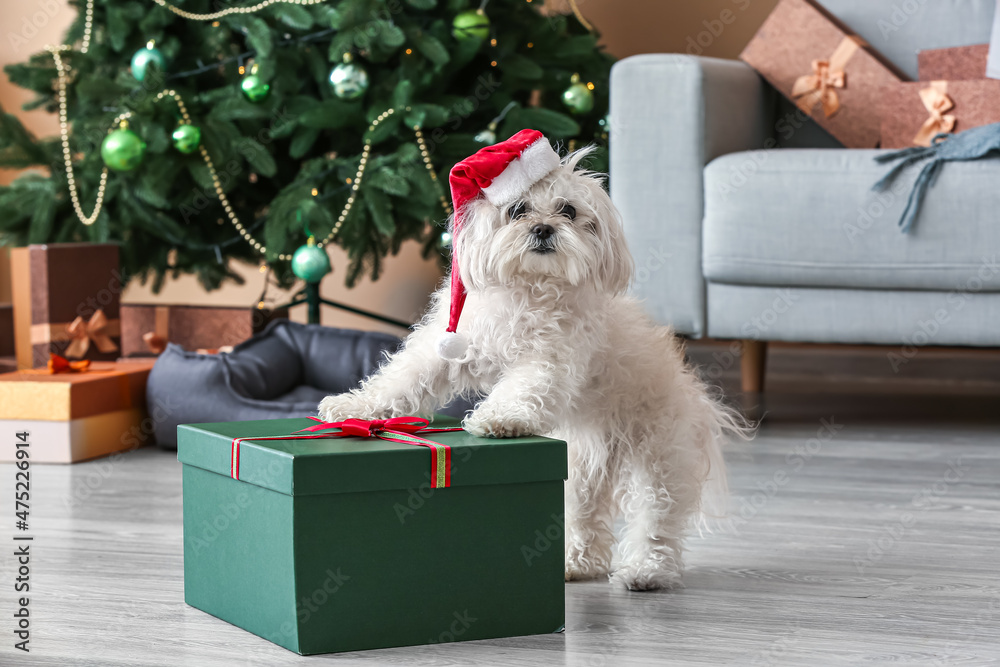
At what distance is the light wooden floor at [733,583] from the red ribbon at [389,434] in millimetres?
177

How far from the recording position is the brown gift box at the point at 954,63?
8.52 feet

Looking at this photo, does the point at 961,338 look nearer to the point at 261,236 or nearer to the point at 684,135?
the point at 684,135

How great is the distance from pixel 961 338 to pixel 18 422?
5.98 ft

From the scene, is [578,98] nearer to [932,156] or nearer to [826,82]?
[826,82]

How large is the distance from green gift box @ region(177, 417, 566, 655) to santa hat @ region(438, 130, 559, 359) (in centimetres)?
11

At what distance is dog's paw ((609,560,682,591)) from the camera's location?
129cm

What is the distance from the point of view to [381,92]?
2605 mm

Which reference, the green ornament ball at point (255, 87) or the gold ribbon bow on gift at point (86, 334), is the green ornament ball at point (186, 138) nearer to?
the green ornament ball at point (255, 87)

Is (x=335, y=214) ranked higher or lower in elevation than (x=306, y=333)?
higher

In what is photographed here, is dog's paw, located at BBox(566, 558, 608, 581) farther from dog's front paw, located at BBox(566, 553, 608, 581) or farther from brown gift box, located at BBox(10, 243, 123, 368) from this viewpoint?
brown gift box, located at BBox(10, 243, 123, 368)

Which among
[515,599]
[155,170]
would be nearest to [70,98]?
[155,170]

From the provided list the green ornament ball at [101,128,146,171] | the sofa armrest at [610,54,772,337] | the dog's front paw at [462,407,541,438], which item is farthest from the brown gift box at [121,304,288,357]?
the dog's front paw at [462,407,541,438]

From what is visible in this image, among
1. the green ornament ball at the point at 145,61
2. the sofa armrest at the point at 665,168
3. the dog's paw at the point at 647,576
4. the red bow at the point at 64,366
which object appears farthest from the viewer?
the green ornament ball at the point at 145,61

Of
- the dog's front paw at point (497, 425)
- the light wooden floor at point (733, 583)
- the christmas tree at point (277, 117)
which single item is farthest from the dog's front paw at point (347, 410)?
the christmas tree at point (277, 117)
